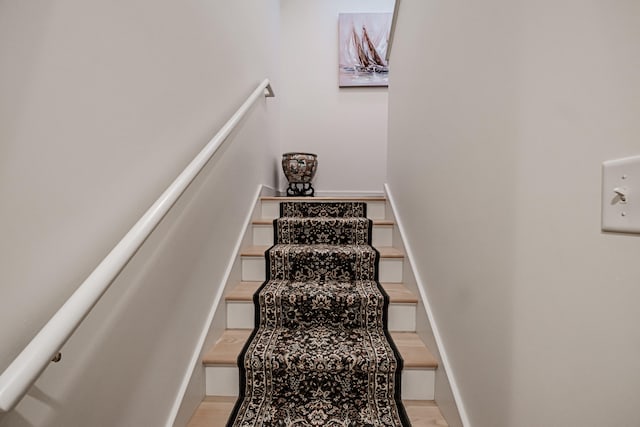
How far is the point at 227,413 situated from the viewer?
41.3 inches

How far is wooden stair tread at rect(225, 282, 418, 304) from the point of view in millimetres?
1349

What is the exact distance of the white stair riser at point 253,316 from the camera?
1358 millimetres

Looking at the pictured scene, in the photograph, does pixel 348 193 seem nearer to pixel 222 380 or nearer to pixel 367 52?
pixel 367 52

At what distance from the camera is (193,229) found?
1.07m

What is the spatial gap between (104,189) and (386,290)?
49.5 inches

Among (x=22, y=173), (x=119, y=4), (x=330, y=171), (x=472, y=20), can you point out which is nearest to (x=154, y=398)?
(x=22, y=173)

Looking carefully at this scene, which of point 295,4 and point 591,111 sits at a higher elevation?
point 295,4

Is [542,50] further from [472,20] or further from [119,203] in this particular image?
[119,203]

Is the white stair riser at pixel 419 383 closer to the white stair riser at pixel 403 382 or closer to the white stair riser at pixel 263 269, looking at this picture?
the white stair riser at pixel 403 382

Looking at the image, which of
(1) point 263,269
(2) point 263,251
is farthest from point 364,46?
(1) point 263,269

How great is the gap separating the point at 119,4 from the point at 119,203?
472 mm

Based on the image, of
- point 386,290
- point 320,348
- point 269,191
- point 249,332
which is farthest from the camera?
point 269,191

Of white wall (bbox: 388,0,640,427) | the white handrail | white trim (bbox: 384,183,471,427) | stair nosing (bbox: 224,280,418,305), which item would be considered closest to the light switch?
white wall (bbox: 388,0,640,427)

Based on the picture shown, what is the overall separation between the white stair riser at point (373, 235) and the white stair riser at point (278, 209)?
265 millimetres
